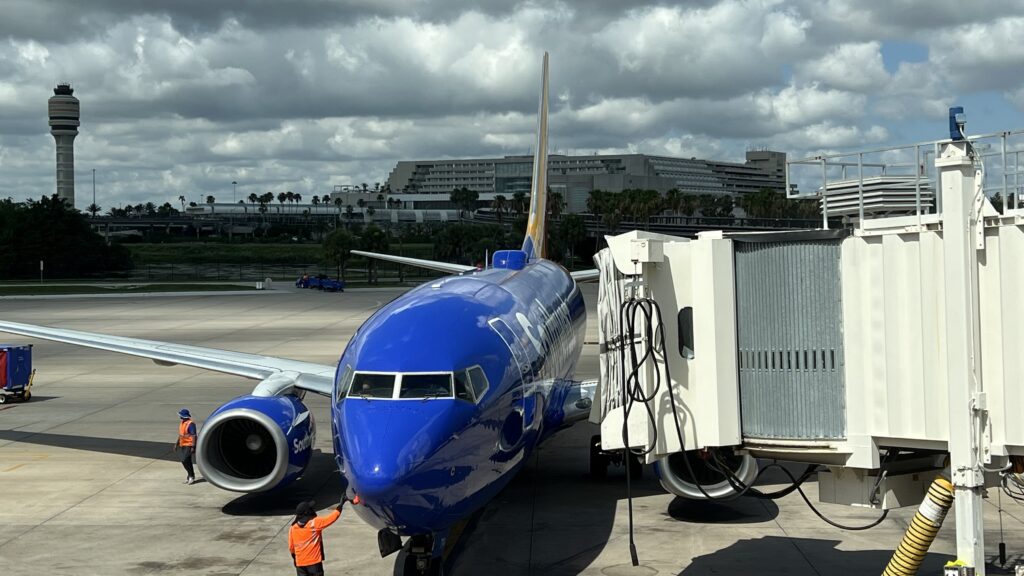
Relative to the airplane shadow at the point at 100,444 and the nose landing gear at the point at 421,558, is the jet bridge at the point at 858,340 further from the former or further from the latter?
the airplane shadow at the point at 100,444

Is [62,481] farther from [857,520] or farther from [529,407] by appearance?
[857,520]

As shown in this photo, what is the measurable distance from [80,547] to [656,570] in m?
9.00

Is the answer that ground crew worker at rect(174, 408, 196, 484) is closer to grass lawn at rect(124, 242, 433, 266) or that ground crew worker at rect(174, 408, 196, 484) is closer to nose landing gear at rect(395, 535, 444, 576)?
nose landing gear at rect(395, 535, 444, 576)

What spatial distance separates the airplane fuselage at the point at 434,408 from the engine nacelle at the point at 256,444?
4.15 meters

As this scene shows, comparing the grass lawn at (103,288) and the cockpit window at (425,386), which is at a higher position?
the grass lawn at (103,288)

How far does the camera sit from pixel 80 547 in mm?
16922

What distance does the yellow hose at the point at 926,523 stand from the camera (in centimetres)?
1083

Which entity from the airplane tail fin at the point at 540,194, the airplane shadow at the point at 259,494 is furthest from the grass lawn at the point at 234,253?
the airplane shadow at the point at 259,494

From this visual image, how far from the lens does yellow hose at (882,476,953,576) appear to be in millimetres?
10828

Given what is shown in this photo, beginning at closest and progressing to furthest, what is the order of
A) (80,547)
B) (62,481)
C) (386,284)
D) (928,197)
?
(928,197), (80,547), (62,481), (386,284)

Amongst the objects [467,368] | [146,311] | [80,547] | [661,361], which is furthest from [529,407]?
[146,311]

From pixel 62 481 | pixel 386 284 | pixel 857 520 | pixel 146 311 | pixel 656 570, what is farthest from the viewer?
pixel 386 284

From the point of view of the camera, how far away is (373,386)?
1327cm

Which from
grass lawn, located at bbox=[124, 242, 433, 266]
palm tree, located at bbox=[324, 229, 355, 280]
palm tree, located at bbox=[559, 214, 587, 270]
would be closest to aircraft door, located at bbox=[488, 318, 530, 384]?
palm tree, located at bbox=[324, 229, 355, 280]
